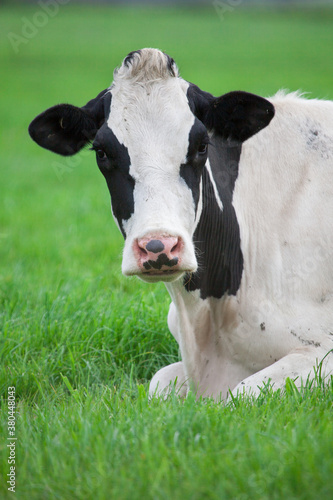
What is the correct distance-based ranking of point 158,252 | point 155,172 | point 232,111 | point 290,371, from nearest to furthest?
point 158,252 → point 155,172 → point 290,371 → point 232,111

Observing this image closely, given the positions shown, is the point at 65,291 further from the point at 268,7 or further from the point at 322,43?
the point at 268,7

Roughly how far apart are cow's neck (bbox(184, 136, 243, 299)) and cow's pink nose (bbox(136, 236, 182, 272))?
834 millimetres

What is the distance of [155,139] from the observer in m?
3.81

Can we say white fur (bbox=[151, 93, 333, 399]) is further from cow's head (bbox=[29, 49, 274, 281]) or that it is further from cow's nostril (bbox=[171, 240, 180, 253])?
cow's nostril (bbox=[171, 240, 180, 253])

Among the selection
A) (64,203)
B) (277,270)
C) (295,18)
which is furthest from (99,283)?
(295,18)

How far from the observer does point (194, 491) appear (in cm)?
267

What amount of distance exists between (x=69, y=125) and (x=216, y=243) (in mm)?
1260

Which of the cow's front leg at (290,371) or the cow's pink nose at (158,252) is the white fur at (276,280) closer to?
the cow's front leg at (290,371)

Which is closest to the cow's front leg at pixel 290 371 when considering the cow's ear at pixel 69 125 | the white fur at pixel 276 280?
the white fur at pixel 276 280

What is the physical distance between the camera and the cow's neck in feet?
14.2

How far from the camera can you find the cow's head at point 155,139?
352cm

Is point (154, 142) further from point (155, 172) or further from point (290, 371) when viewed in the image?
point (290, 371)

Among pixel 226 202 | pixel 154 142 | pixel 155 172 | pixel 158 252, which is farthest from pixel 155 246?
pixel 226 202

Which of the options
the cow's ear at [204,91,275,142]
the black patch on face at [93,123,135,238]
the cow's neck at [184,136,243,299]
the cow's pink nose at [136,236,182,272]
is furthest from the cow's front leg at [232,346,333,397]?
the cow's ear at [204,91,275,142]
